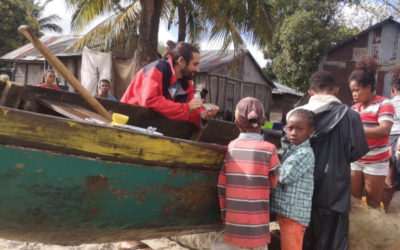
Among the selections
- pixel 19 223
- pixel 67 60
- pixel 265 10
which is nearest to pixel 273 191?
pixel 19 223

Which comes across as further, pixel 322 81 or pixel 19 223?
pixel 322 81

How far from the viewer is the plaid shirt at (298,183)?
218 cm

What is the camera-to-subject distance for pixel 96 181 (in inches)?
73.0

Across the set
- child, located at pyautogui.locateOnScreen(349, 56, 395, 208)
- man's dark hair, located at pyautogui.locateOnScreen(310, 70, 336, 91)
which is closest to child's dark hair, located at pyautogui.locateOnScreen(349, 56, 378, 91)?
child, located at pyautogui.locateOnScreen(349, 56, 395, 208)

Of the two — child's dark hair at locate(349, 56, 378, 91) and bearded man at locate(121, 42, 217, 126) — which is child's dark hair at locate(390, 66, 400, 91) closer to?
child's dark hair at locate(349, 56, 378, 91)

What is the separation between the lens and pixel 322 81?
2504 millimetres

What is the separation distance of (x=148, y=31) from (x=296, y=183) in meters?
6.53

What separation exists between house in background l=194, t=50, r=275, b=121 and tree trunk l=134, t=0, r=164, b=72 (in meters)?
2.95

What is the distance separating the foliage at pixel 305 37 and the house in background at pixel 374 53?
1.73 metres

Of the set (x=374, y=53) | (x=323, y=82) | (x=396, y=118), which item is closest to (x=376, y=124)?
(x=323, y=82)

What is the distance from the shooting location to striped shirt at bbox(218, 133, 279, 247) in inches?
80.4

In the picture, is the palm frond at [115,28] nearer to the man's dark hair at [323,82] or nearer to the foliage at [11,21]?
the man's dark hair at [323,82]

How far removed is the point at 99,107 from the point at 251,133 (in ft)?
3.64

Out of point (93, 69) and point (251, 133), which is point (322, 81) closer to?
point (251, 133)
